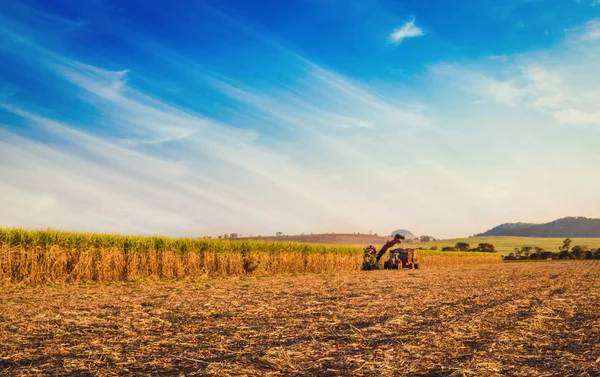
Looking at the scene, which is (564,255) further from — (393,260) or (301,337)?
(301,337)

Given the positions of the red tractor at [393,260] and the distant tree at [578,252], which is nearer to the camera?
the red tractor at [393,260]

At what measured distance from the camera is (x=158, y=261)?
80.4 feet

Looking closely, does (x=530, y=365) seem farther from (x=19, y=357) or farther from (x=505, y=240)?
(x=505, y=240)

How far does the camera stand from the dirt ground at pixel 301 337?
19.8 feet

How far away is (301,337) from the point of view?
7.74 meters

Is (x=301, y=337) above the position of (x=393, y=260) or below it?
above

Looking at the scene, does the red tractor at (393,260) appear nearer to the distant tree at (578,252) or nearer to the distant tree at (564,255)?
the distant tree at (564,255)

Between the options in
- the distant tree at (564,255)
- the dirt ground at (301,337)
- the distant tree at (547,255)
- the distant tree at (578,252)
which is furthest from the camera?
the distant tree at (547,255)

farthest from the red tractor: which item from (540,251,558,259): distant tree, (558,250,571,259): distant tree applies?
(558,250,571,259): distant tree

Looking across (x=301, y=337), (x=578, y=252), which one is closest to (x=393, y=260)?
(x=301, y=337)

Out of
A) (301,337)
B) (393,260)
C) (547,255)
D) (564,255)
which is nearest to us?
(301,337)

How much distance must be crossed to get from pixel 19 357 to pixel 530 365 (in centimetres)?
739

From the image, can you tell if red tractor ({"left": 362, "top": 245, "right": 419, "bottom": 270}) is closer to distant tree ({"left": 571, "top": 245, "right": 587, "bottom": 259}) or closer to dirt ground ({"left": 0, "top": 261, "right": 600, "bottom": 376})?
dirt ground ({"left": 0, "top": 261, "right": 600, "bottom": 376})

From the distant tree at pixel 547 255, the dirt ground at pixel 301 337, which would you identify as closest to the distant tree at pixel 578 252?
the distant tree at pixel 547 255
